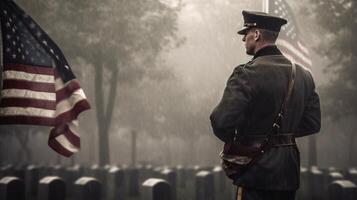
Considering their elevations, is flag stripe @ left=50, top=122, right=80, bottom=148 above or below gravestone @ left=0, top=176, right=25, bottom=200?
above

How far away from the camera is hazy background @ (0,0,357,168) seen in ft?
66.8

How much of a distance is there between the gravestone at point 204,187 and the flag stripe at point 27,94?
5.41 meters

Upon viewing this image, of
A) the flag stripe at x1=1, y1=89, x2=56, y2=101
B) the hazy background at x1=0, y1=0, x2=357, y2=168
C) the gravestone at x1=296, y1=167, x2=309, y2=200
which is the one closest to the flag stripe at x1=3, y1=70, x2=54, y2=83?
the flag stripe at x1=1, y1=89, x2=56, y2=101

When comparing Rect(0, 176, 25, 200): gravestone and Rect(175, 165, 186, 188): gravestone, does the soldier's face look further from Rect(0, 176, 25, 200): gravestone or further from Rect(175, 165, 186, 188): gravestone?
Rect(175, 165, 186, 188): gravestone

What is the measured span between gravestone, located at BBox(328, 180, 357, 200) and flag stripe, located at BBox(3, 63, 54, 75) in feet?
16.2

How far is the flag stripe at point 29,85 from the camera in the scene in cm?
A: 559

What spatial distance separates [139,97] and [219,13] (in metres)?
6.01

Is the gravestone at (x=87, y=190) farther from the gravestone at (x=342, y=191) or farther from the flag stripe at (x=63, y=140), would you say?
the gravestone at (x=342, y=191)

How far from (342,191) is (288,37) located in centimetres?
365

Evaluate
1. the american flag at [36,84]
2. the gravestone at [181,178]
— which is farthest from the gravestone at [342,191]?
the gravestone at [181,178]

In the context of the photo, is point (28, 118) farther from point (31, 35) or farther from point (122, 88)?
point (122, 88)

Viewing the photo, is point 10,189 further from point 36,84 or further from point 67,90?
point 67,90

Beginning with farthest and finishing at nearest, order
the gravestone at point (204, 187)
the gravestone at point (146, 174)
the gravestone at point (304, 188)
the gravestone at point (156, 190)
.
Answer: the gravestone at point (146, 174)
the gravestone at point (304, 188)
the gravestone at point (204, 187)
the gravestone at point (156, 190)

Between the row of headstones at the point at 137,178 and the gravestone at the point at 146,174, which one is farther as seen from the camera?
the gravestone at the point at 146,174
